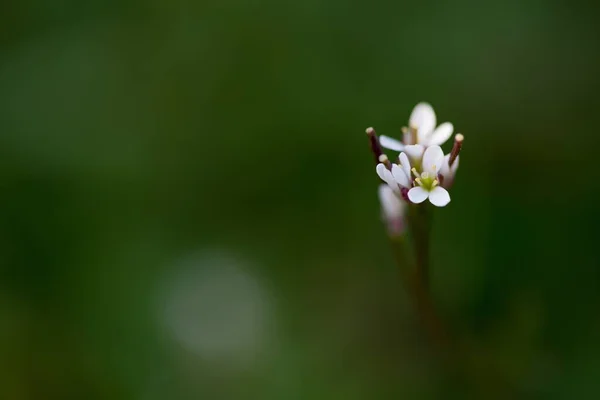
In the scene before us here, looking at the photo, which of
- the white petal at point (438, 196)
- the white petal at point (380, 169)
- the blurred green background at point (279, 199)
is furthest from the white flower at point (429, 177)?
the blurred green background at point (279, 199)

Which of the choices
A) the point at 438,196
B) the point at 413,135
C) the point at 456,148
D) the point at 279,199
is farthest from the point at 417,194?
the point at 279,199

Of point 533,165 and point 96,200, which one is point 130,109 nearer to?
point 96,200

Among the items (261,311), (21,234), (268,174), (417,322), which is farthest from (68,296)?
(417,322)

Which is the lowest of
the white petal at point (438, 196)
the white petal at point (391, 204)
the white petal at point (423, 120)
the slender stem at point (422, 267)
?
the slender stem at point (422, 267)

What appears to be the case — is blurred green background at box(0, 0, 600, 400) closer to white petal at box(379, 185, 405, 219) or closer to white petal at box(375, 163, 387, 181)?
white petal at box(379, 185, 405, 219)

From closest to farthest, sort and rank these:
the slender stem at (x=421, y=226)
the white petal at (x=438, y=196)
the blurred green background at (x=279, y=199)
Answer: the white petal at (x=438, y=196), the slender stem at (x=421, y=226), the blurred green background at (x=279, y=199)

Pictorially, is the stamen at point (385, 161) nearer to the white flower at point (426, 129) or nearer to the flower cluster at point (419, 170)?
the flower cluster at point (419, 170)

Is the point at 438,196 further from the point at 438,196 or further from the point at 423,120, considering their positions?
the point at 423,120

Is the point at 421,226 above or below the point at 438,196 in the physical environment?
below
